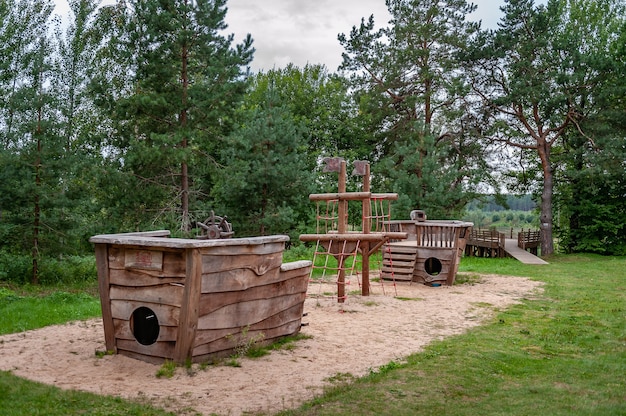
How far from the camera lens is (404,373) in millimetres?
5738

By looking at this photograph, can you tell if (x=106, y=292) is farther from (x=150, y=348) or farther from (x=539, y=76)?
(x=539, y=76)

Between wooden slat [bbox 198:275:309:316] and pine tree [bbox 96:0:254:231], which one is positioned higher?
pine tree [bbox 96:0:254:231]

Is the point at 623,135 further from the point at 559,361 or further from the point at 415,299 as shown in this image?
the point at 559,361

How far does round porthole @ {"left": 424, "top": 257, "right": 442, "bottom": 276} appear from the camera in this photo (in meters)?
14.6

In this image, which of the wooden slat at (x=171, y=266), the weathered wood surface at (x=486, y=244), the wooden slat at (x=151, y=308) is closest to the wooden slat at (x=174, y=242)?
the wooden slat at (x=171, y=266)

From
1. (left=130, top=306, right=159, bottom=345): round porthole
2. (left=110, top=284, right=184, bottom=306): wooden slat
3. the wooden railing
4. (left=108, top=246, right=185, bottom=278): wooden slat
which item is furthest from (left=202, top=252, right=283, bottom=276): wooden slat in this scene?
the wooden railing

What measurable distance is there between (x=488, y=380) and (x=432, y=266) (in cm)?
978

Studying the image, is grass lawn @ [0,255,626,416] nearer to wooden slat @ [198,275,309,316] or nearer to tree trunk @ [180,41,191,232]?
wooden slat @ [198,275,309,316]

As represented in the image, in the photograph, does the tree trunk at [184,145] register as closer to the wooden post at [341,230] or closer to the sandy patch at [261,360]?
the wooden post at [341,230]

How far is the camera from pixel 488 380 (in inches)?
220

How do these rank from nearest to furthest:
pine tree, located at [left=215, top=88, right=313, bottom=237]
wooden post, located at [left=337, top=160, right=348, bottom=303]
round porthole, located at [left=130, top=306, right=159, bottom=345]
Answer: round porthole, located at [left=130, top=306, right=159, bottom=345] < wooden post, located at [left=337, top=160, right=348, bottom=303] < pine tree, located at [left=215, top=88, right=313, bottom=237]

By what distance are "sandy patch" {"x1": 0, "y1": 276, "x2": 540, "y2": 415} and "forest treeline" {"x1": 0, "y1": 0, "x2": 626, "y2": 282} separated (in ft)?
22.2

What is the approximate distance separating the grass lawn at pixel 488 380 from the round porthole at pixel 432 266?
5081 millimetres

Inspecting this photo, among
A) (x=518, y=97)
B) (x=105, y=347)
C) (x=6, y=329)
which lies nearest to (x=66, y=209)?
(x=6, y=329)
